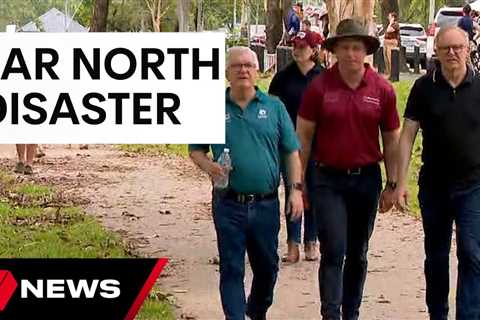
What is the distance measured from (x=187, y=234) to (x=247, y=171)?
4.88 metres

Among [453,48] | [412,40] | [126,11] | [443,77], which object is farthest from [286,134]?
[126,11]

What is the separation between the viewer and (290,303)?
892 centimetres

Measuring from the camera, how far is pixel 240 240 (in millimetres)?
7430

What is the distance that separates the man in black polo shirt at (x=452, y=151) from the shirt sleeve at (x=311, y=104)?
1.97 feet

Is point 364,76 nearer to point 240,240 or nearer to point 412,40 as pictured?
point 240,240

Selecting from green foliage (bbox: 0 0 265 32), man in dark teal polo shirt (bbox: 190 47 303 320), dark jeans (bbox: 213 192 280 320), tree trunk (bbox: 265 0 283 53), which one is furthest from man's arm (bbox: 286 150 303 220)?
green foliage (bbox: 0 0 265 32)

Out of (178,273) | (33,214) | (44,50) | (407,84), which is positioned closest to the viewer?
(44,50)

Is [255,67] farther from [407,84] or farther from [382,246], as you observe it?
[407,84]

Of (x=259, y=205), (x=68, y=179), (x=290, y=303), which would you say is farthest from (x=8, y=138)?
(x=68, y=179)

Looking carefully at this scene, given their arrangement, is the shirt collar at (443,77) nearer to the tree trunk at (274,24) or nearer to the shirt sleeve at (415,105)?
the shirt sleeve at (415,105)

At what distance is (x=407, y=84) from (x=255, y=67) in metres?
19.8

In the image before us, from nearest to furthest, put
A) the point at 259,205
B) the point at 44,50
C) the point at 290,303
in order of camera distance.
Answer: the point at 44,50 < the point at 259,205 < the point at 290,303

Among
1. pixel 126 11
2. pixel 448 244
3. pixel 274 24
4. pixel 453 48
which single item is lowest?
pixel 448 244

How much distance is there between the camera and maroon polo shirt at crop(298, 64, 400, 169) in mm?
7664
